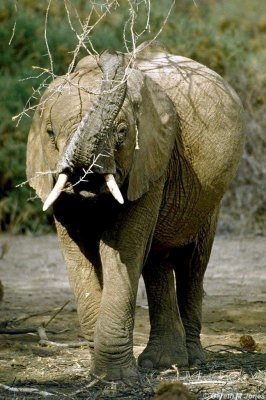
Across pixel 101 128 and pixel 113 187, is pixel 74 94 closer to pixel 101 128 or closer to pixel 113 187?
pixel 101 128

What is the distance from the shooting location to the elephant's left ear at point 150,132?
22.6 feet

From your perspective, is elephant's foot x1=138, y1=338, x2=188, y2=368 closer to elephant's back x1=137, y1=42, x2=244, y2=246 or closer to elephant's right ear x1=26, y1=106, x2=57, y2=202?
elephant's back x1=137, y1=42, x2=244, y2=246

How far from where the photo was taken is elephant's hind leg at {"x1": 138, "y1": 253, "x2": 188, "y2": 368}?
25.8 feet

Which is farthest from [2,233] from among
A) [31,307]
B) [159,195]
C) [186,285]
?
[159,195]

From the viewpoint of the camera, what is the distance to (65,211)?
7031 mm

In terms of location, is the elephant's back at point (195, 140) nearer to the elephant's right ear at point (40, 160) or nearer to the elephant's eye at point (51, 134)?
the elephant's right ear at point (40, 160)

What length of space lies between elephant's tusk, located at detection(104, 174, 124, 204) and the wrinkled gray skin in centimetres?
4

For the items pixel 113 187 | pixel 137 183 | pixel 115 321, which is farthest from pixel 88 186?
pixel 115 321

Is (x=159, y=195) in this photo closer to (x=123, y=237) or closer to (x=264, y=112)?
(x=123, y=237)

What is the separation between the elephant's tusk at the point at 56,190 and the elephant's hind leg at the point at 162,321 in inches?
76.5

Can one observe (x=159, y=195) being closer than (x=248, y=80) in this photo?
Yes

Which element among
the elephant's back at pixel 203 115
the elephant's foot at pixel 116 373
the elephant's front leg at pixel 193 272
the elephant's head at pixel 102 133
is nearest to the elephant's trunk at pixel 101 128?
the elephant's head at pixel 102 133

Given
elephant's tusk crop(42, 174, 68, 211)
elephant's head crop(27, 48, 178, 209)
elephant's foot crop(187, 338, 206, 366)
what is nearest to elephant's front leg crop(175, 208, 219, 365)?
elephant's foot crop(187, 338, 206, 366)

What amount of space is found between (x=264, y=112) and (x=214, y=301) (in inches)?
175
